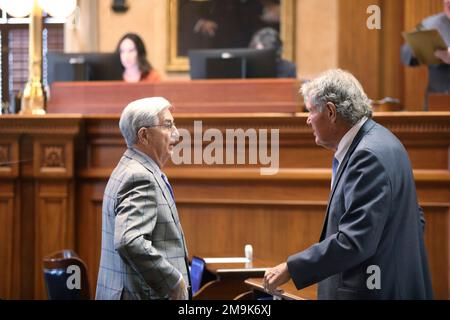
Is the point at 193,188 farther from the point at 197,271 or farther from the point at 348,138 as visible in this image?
the point at 348,138

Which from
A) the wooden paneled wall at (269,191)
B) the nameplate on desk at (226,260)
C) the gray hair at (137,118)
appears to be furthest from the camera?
the wooden paneled wall at (269,191)

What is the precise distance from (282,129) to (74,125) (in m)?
1.27

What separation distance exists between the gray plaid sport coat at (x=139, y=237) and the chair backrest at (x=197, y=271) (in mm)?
960

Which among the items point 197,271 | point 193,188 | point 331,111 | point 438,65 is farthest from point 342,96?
point 438,65

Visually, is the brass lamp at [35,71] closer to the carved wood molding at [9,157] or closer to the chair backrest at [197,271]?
the carved wood molding at [9,157]

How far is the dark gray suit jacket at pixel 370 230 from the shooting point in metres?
2.84

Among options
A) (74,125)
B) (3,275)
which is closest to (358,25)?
(74,125)

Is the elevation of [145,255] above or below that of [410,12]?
below

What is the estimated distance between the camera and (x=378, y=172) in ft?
9.39

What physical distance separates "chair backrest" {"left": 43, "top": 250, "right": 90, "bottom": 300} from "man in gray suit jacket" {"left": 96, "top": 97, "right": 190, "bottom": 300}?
612 mm

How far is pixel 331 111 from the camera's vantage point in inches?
120

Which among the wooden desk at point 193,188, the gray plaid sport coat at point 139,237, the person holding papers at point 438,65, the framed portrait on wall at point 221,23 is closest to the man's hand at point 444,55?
the person holding papers at point 438,65

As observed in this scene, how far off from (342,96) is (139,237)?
91 centimetres
